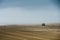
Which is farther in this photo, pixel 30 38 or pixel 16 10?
pixel 16 10

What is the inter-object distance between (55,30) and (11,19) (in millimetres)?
866

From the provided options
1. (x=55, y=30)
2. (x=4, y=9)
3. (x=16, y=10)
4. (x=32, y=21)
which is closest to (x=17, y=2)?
(x=16, y=10)

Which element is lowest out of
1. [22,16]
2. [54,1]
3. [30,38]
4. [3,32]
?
[30,38]

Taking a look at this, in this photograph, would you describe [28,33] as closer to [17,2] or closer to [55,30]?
[55,30]

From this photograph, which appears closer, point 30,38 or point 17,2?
point 30,38

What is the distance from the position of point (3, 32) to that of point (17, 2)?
0.65m

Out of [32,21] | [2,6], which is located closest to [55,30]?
[32,21]

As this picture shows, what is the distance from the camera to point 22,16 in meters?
1.81

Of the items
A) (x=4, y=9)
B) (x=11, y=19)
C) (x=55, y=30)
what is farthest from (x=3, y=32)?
(x=55, y=30)

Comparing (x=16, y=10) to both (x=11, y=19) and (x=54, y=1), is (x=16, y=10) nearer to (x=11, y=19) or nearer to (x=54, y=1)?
(x=11, y=19)

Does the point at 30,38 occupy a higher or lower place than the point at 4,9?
lower

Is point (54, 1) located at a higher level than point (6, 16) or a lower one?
higher

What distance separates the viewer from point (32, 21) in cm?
A: 174

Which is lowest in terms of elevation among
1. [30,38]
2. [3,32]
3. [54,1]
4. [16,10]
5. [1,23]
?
[30,38]
